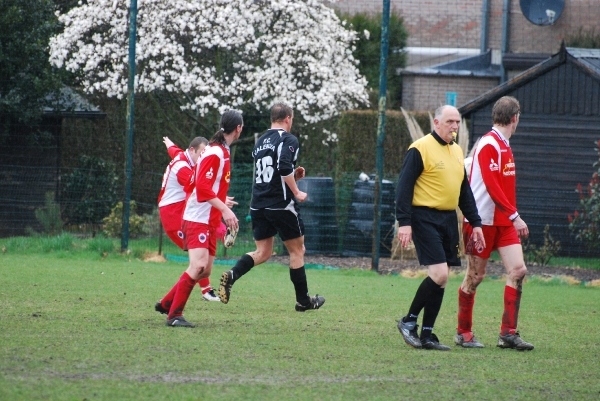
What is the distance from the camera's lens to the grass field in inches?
217

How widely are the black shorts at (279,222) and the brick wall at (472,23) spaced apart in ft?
63.7

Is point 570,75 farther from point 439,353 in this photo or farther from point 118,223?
point 439,353

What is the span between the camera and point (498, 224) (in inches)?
301

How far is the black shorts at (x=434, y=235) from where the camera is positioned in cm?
727

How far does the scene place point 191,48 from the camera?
20047 mm

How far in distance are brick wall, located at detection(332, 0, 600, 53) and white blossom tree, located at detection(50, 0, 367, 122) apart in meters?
8.42

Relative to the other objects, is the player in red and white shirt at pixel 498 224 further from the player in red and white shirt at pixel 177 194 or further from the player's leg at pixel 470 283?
the player in red and white shirt at pixel 177 194

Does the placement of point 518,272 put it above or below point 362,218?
above

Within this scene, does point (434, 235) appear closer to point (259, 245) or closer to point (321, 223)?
point (259, 245)

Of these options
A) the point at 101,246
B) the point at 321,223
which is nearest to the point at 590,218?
the point at 321,223

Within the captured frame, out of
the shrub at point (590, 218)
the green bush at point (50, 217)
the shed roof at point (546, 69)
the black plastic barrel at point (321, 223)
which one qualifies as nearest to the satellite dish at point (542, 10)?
the shed roof at point (546, 69)

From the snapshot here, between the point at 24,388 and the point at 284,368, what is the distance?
168 centimetres

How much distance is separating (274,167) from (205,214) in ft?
3.99

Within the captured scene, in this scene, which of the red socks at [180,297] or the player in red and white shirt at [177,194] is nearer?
the red socks at [180,297]
